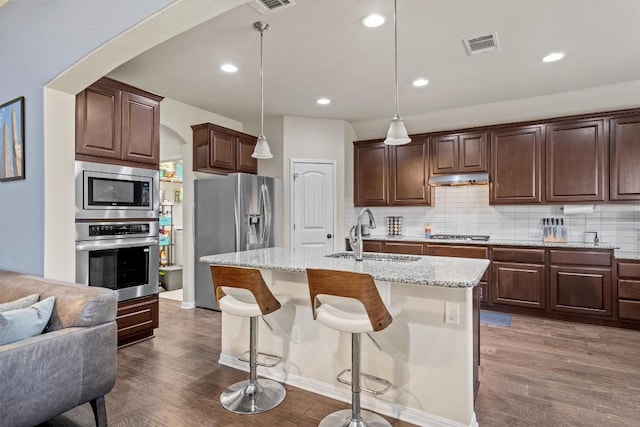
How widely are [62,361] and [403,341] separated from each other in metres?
1.89

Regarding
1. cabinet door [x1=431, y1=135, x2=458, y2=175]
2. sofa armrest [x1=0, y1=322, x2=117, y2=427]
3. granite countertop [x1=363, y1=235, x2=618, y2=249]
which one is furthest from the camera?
cabinet door [x1=431, y1=135, x2=458, y2=175]

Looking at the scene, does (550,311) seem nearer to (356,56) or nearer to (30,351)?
(356,56)

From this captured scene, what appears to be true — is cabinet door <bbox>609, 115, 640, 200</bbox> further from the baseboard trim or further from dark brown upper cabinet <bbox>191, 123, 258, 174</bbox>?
dark brown upper cabinet <bbox>191, 123, 258, 174</bbox>

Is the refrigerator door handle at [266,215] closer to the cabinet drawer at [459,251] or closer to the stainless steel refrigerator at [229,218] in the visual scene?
the stainless steel refrigerator at [229,218]

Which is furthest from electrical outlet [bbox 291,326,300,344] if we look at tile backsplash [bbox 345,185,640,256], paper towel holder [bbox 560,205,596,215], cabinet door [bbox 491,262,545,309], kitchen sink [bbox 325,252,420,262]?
paper towel holder [bbox 560,205,596,215]

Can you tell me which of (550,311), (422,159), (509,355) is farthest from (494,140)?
(509,355)

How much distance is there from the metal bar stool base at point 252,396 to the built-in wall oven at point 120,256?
1446 mm

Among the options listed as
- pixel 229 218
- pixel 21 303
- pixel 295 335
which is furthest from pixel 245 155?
pixel 21 303

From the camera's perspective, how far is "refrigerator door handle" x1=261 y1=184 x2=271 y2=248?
4.63m

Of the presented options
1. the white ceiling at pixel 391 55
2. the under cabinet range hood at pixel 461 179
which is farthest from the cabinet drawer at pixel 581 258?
the white ceiling at pixel 391 55

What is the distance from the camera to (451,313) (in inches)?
77.7

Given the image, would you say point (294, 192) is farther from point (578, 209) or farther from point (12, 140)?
point (578, 209)

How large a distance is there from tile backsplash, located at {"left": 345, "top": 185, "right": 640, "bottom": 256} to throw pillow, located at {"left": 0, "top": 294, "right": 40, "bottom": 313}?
4.11 meters

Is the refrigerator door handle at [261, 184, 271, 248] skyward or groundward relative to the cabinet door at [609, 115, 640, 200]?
groundward
